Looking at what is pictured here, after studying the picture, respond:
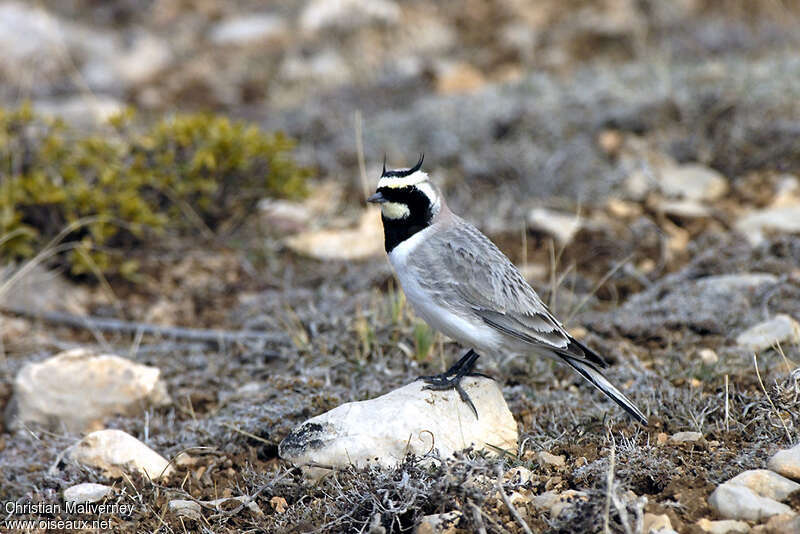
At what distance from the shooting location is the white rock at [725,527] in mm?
3037

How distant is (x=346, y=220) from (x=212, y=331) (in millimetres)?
2049

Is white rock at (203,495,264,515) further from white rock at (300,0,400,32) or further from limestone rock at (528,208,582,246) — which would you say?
white rock at (300,0,400,32)

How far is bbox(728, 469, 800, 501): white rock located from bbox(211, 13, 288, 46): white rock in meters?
10.7

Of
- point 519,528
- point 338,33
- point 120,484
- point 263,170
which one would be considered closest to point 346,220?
point 263,170

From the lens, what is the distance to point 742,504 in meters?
3.12

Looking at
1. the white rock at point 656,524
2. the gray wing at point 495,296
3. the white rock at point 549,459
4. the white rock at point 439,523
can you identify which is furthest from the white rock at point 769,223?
the white rock at point 439,523

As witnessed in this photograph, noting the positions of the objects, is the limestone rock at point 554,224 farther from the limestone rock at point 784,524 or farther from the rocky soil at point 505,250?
the limestone rock at point 784,524

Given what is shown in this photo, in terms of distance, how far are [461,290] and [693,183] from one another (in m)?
4.02

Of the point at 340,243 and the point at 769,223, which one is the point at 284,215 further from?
the point at 769,223

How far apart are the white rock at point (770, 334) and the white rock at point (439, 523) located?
238 cm

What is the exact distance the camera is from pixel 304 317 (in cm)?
569

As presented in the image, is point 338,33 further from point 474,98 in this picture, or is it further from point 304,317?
point 304,317

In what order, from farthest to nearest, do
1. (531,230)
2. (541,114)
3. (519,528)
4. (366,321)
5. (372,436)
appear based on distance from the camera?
(541,114), (531,230), (366,321), (372,436), (519,528)

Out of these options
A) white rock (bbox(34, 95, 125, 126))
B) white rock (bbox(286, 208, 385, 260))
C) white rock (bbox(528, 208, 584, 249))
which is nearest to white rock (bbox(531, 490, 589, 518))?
white rock (bbox(528, 208, 584, 249))
